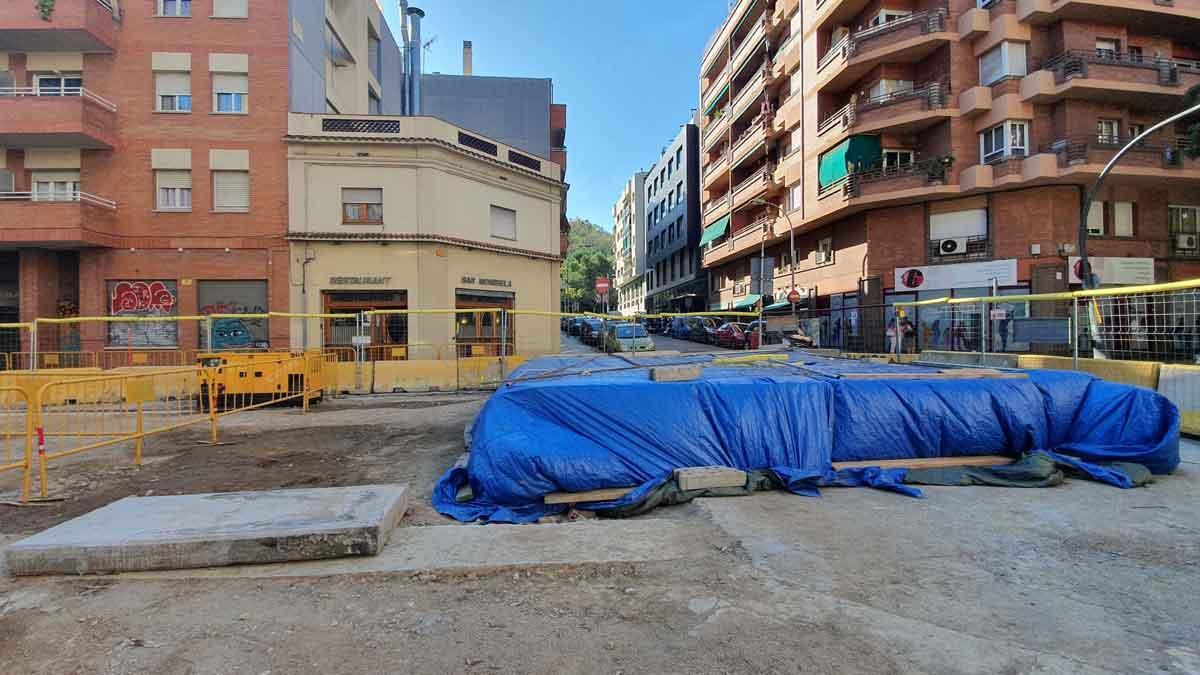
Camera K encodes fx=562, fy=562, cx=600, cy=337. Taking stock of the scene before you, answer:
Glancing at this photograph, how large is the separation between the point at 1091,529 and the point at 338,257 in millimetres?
19794

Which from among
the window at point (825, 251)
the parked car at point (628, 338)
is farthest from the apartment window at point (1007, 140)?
the parked car at point (628, 338)

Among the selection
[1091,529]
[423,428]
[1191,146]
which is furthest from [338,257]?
[1191,146]

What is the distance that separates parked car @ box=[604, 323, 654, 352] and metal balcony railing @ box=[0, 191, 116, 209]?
17.2 meters

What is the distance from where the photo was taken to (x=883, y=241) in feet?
77.8

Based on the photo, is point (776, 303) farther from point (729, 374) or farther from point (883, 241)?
point (729, 374)

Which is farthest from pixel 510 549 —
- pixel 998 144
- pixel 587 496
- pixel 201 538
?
pixel 998 144

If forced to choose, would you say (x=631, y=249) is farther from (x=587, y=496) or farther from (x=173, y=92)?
(x=587, y=496)

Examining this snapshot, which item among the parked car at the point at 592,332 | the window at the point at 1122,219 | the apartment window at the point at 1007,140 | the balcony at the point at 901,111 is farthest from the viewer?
the parked car at the point at 592,332

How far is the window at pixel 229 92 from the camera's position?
18812mm

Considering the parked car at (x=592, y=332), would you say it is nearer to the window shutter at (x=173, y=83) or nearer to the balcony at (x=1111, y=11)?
the window shutter at (x=173, y=83)

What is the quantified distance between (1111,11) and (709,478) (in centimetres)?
2756

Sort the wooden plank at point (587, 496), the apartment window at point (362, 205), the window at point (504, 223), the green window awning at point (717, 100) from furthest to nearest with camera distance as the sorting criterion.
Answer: the green window awning at point (717, 100) < the window at point (504, 223) < the apartment window at point (362, 205) < the wooden plank at point (587, 496)

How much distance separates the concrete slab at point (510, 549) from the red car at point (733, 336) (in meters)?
22.3

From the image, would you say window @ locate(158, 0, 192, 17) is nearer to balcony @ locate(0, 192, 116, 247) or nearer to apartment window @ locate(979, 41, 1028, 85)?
balcony @ locate(0, 192, 116, 247)
